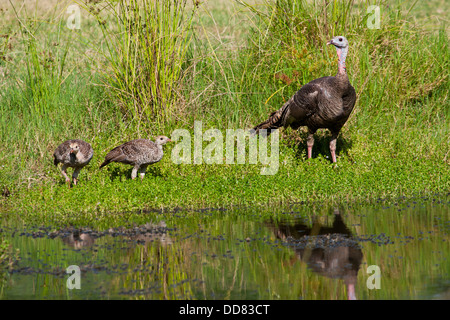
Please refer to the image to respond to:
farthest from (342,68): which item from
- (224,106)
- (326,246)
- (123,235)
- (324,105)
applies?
(123,235)

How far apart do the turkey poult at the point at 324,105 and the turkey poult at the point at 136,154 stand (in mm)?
2270

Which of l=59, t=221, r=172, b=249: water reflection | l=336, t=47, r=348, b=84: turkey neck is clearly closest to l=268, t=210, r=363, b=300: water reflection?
l=59, t=221, r=172, b=249: water reflection

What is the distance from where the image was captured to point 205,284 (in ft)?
19.1

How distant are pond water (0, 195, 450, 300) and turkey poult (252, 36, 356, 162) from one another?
225 cm

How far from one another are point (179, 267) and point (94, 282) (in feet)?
2.81

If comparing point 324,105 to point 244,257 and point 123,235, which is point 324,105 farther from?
point 244,257

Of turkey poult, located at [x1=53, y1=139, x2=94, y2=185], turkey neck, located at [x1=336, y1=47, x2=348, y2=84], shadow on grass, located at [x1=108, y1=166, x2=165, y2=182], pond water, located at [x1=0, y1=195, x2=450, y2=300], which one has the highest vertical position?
turkey neck, located at [x1=336, y1=47, x2=348, y2=84]

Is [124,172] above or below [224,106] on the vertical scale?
below

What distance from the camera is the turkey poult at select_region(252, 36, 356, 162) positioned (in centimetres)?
1048

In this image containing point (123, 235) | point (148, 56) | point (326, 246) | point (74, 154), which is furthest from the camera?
point (148, 56)

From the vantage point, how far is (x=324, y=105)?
10.5m

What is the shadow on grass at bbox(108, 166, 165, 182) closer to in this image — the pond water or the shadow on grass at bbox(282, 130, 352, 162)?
the pond water

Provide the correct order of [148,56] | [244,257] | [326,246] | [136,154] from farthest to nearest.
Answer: [148,56] → [136,154] → [326,246] → [244,257]

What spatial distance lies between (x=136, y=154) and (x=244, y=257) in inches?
155
